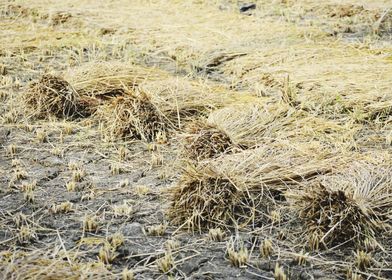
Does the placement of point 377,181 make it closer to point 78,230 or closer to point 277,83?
point 78,230

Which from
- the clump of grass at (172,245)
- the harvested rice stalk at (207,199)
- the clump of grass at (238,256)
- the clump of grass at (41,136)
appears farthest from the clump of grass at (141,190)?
the clump of grass at (41,136)

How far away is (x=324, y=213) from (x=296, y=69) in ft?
10.2

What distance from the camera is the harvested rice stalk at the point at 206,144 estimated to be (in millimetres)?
4027

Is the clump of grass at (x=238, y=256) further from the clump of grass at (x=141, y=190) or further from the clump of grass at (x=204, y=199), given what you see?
the clump of grass at (x=141, y=190)

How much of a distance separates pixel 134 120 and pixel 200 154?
2.64 feet

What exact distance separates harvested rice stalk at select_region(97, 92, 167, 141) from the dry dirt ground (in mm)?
14

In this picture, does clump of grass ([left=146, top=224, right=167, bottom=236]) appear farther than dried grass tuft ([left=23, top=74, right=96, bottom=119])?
No

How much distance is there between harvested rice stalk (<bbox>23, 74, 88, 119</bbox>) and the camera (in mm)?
5102

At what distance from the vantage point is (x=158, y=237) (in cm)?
322

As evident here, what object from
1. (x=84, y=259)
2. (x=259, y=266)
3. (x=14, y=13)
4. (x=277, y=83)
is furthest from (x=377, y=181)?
(x=14, y=13)

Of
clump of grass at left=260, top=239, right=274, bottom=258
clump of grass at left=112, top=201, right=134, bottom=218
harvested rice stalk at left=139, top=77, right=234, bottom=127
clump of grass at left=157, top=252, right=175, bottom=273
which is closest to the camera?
clump of grass at left=157, top=252, right=175, bottom=273

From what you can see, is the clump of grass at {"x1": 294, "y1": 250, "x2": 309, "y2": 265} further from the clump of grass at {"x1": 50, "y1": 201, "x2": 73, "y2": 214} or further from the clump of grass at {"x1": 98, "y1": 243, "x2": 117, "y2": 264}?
the clump of grass at {"x1": 50, "y1": 201, "x2": 73, "y2": 214}

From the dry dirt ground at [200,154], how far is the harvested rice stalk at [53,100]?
0.7 inches

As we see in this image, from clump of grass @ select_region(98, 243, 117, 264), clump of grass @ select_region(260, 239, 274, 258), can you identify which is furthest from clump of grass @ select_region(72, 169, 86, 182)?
clump of grass @ select_region(260, 239, 274, 258)
